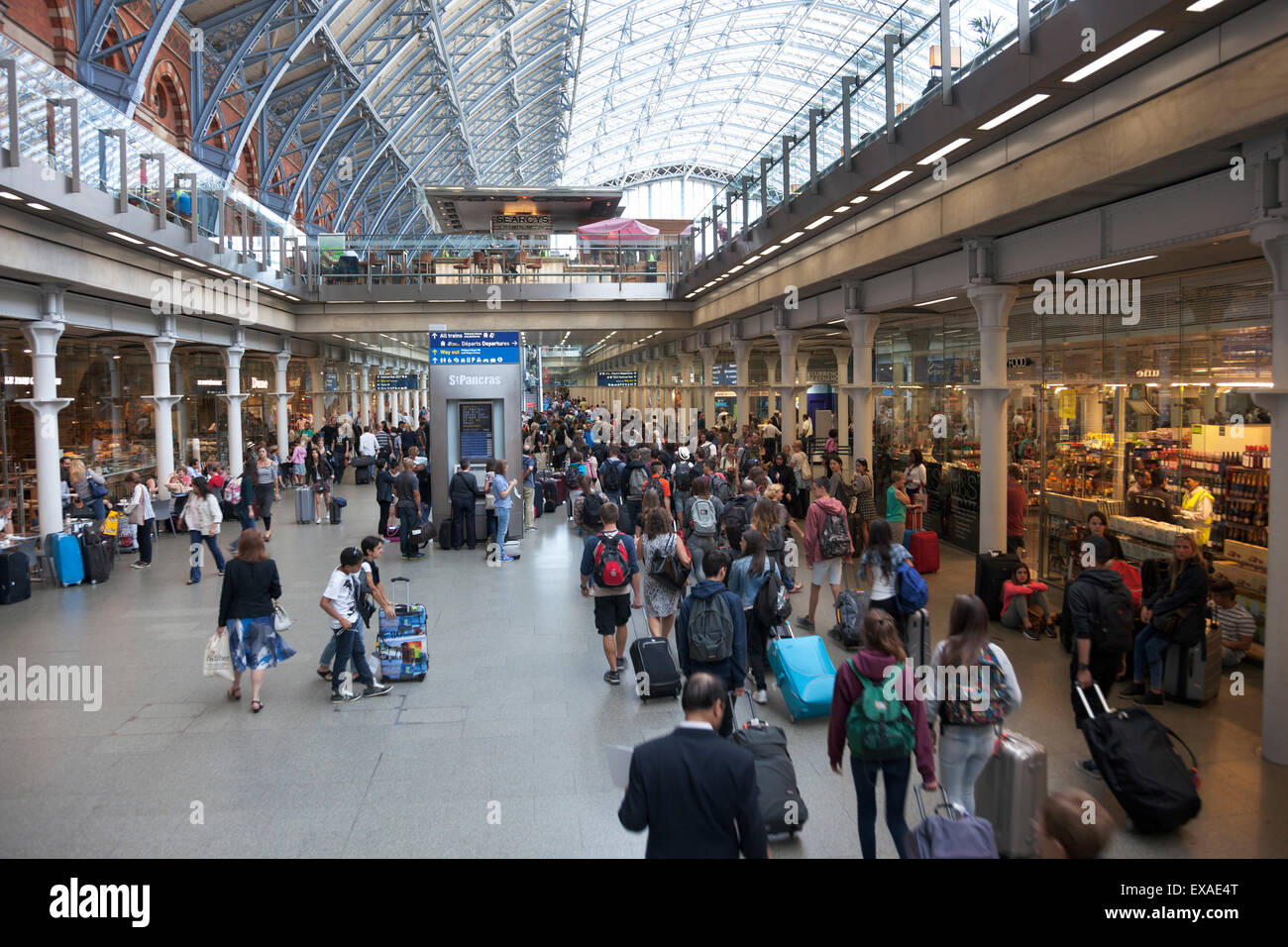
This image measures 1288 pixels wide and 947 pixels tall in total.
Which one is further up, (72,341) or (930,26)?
(930,26)

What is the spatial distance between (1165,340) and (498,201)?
21530 millimetres

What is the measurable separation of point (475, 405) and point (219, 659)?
35.4 feet

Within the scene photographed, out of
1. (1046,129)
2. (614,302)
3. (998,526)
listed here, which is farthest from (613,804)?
(614,302)

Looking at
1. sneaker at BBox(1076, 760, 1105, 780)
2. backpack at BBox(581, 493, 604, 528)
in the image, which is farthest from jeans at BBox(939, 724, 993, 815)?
backpack at BBox(581, 493, 604, 528)

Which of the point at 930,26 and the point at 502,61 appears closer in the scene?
the point at 930,26

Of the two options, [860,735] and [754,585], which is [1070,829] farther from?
[754,585]

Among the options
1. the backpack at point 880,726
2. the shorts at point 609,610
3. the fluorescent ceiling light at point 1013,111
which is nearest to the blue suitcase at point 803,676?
the shorts at point 609,610

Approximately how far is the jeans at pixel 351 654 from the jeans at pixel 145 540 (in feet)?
29.9

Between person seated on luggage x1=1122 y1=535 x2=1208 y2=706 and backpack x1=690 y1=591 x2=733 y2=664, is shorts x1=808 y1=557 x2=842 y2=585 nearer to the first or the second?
person seated on luggage x1=1122 y1=535 x2=1208 y2=706

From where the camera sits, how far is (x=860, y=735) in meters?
4.71

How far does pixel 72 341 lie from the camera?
73.3 ft

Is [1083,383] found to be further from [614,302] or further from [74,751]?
A: [614,302]
